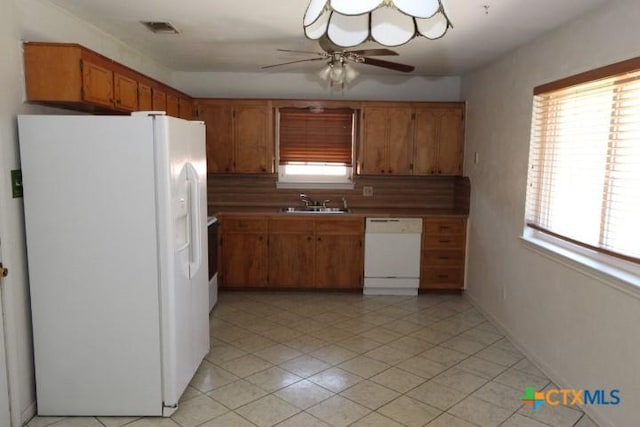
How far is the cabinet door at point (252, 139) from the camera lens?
5281mm

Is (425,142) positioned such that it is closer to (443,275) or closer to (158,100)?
(443,275)

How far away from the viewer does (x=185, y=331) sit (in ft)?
9.66

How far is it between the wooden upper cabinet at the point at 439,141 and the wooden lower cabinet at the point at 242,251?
1962 millimetres

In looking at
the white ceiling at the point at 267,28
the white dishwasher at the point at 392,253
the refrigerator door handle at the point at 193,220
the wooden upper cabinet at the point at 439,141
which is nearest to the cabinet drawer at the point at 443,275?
Answer: the white dishwasher at the point at 392,253

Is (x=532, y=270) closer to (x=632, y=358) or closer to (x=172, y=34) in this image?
(x=632, y=358)

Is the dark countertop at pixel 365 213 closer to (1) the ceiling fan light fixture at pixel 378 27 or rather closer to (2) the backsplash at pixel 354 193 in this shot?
(2) the backsplash at pixel 354 193

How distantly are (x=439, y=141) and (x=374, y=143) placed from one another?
0.75 m

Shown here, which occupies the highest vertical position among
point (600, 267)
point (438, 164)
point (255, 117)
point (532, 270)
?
point (255, 117)

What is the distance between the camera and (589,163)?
3016mm

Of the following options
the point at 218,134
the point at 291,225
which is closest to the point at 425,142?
the point at 291,225

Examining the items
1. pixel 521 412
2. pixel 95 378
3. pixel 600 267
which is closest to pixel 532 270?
pixel 600 267

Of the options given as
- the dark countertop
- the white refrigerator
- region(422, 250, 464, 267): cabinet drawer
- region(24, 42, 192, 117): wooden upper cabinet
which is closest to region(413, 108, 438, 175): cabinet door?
→ the dark countertop

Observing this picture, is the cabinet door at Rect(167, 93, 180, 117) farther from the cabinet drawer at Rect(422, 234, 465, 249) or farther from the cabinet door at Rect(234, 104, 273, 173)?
the cabinet drawer at Rect(422, 234, 465, 249)

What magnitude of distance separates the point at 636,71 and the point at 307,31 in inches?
75.8
